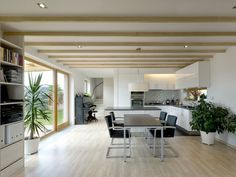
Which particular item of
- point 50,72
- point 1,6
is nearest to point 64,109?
point 50,72

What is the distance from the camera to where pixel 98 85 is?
1505 centimetres

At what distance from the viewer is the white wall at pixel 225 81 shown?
18.0 feet

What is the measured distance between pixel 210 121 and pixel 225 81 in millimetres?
1192

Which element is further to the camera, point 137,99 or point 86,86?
point 86,86

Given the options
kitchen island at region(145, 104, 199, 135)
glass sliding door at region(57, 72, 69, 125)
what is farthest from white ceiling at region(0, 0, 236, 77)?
glass sliding door at region(57, 72, 69, 125)

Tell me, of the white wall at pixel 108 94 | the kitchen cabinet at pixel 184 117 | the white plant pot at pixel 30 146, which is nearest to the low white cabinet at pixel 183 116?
the kitchen cabinet at pixel 184 117

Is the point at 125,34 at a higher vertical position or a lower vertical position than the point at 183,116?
higher

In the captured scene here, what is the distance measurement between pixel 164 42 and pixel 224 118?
8.48 ft

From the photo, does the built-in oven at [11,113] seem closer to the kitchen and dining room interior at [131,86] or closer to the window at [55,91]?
the kitchen and dining room interior at [131,86]

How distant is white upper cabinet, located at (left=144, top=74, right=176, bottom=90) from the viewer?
9953mm

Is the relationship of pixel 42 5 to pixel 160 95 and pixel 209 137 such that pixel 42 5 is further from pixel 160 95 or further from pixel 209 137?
pixel 160 95

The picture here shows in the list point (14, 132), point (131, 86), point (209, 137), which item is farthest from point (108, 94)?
point (14, 132)

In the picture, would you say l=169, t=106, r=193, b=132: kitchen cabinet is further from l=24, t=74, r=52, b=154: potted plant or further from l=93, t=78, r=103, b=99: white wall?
l=93, t=78, r=103, b=99: white wall

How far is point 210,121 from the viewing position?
18.6ft
